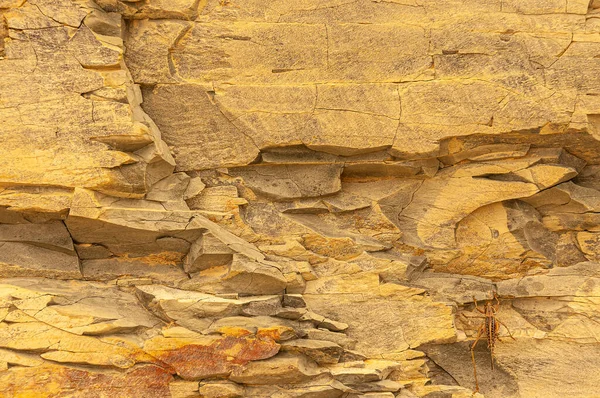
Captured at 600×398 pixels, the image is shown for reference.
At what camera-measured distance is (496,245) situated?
827cm

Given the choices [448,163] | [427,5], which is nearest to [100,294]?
[448,163]

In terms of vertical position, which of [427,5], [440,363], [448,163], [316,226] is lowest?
[440,363]

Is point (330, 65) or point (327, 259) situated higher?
point (330, 65)

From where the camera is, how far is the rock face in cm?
731

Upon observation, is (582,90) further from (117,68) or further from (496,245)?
(117,68)

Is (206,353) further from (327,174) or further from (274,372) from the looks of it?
(327,174)

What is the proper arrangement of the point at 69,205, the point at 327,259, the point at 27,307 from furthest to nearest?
the point at 327,259
the point at 69,205
the point at 27,307

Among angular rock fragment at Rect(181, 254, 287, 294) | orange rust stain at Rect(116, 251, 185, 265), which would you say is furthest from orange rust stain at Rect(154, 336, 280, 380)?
orange rust stain at Rect(116, 251, 185, 265)

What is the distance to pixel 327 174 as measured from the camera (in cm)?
806

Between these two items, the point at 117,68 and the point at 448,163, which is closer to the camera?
the point at 117,68

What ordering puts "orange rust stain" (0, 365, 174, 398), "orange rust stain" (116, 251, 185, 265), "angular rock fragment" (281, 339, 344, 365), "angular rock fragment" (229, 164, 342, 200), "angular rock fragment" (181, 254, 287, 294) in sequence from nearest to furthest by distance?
"orange rust stain" (0, 365, 174, 398) < "angular rock fragment" (281, 339, 344, 365) < "angular rock fragment" (181, 254, 287, 294) < "orange rust stain" (116, 251, 185, 265) < "angular rock fragment" (229, 164, 342, 200)

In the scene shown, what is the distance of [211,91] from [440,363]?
12.5ft

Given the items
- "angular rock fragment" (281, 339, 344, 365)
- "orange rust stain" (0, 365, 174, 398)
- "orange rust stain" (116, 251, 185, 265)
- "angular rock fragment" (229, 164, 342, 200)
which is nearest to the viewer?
"orange rust stain" (0, 365, 174, 398)

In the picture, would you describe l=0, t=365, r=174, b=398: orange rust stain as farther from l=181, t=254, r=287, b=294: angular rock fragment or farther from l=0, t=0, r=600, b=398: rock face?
l=181, t=254, r=287, b=294: angular rock fragment
